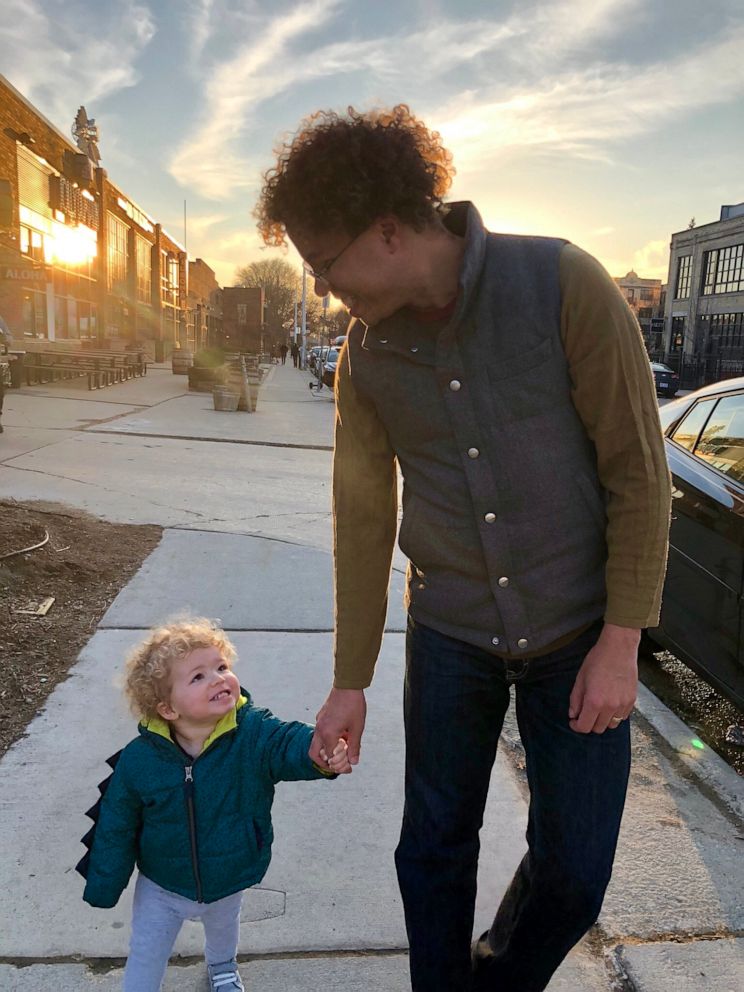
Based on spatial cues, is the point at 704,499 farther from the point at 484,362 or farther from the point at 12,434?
the point at 12,434

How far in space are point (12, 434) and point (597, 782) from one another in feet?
36.3

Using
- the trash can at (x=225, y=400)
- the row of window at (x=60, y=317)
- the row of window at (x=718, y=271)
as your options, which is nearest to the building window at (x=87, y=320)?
the row of window at (x=60, y=317)

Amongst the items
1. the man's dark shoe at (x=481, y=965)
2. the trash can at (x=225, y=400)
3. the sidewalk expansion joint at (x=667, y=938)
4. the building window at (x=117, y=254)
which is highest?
the building window at (x=117, y=254)

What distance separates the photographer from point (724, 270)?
48.9 meters

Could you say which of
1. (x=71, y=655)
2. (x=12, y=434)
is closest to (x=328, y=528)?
(x=71, y=655)

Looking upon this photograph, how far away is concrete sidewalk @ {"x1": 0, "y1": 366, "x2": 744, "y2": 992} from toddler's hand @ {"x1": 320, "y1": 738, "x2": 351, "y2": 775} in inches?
25.5

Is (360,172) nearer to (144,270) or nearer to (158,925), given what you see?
(158,925)

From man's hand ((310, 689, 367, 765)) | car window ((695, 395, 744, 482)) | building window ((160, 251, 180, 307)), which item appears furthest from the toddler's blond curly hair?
building window ((160, 251, 180, 307))

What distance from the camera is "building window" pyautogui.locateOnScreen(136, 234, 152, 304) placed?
1889 inches

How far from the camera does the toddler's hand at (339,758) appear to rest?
71.5 inches

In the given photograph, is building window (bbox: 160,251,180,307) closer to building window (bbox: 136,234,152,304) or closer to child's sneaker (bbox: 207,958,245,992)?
building window (bbox: 136,234,152,304)

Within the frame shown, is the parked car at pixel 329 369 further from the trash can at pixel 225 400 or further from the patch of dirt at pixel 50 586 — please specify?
the patch of dirt at pixel 50 586

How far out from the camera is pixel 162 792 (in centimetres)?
184

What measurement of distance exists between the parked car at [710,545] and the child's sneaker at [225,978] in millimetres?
2120
